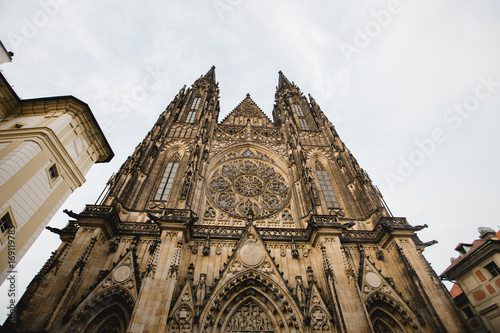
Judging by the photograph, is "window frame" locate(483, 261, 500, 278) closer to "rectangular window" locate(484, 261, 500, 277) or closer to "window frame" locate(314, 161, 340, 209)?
"rectangular window" locate(484, 261, 500, 277)

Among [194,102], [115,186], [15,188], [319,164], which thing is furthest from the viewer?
[194,102]

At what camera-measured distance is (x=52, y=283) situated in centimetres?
803

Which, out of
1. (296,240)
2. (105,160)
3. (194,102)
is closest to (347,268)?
(296,240)

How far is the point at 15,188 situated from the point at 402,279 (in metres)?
14.3

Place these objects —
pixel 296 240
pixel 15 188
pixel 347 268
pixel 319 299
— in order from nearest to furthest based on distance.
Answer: pixel 15 188 → pixel 319 299 → pixel 347 268 → pixel 296 240

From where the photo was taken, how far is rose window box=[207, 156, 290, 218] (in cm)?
1290

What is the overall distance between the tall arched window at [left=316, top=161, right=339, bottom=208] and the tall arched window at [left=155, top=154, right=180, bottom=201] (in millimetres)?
8817

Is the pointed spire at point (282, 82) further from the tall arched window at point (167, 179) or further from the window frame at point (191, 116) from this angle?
the tall arched window at point (167, 179)

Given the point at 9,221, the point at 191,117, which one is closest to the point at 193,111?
the point at 191,117

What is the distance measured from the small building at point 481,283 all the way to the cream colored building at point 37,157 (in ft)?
61.7

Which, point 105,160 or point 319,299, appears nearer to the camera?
point 319,299

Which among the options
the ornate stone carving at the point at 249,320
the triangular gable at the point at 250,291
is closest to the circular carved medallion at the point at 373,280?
the triangular gable at the point at 250,291

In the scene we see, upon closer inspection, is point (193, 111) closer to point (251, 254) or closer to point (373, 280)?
point (251, 254)

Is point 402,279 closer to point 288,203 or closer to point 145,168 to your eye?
point 288,203
